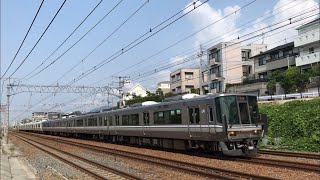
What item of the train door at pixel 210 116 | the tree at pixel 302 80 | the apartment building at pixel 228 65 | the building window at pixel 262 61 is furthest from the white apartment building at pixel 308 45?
the train door at pixel 210 116

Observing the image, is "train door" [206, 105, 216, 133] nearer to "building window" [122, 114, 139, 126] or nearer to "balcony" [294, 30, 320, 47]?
"building window" [122, 114, 139, 126]

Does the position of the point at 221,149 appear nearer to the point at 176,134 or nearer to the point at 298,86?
the point at 176,134

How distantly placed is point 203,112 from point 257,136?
2.34 metres

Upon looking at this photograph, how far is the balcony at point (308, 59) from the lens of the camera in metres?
41.8

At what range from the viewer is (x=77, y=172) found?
49.6 ft

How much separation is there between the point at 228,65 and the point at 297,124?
1491 inches

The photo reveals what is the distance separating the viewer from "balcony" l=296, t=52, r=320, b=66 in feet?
137

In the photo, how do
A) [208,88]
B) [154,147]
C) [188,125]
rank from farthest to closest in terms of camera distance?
1. [208,88]
2. [154,147]
3. [188,125]

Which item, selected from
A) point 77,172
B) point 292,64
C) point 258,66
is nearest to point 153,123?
point 77,172

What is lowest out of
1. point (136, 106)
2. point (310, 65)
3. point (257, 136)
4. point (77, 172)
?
point (77, 172)

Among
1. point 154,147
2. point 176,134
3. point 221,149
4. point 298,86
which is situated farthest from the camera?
→ point 298,86

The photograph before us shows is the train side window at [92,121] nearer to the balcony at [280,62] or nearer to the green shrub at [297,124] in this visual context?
the green shrub at [297,124]

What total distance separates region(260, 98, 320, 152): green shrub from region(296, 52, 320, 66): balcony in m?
17.4

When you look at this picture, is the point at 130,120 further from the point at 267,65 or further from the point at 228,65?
the point at 228,65
